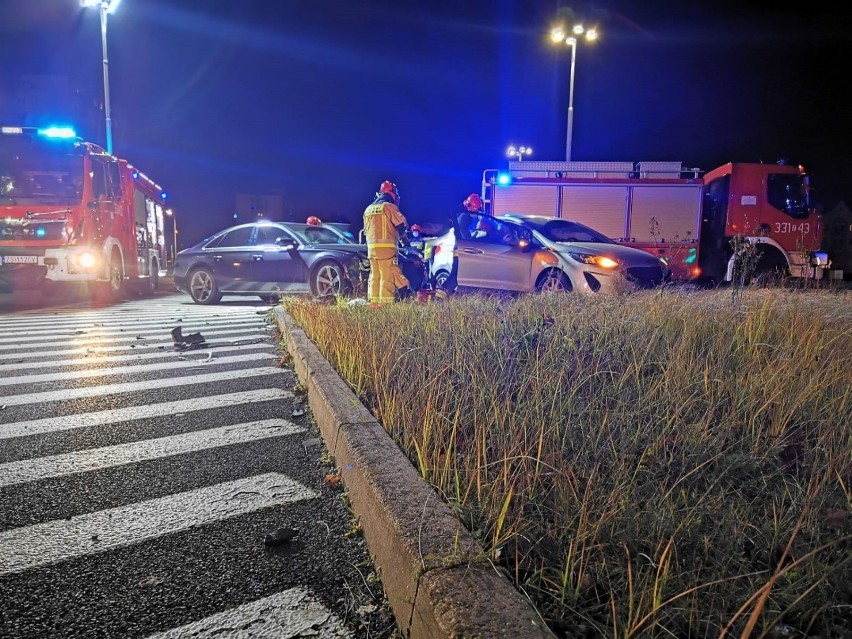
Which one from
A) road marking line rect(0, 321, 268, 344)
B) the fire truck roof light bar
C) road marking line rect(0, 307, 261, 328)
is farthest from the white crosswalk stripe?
the fire truck roof light bar

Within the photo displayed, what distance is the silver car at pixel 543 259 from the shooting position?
8148 mm

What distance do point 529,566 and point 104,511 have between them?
1.88m

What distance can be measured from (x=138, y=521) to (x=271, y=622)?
97 cm

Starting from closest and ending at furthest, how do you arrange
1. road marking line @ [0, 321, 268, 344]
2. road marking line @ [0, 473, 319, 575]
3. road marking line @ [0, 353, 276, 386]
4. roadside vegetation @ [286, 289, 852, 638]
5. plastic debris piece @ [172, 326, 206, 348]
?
roadside vegetation @ [286, 289, 852, 638] < road marking line @ [0, 473, 319, 575] < road marking line @ [0, 353, 276, 386] < plastic debris piece @ [172, 326, 206, 348] < road marking line @ [0, 321, 268, 344]

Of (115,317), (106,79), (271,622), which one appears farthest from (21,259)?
(271,622)

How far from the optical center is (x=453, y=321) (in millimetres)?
4844

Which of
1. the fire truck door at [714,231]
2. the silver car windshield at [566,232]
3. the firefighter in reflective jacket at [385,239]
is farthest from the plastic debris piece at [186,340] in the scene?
the fire truck door at [714,231]

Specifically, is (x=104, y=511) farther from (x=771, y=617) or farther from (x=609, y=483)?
(x=771, y=617)

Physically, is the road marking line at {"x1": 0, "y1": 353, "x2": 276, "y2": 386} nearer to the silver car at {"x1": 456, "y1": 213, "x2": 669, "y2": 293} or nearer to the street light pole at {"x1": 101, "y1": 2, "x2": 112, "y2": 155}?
the silver car at {"x1": 456, "y1": 213, "x2": 669, "y2": 293}

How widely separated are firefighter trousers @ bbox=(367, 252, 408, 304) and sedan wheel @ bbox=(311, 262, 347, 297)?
8.39 feet

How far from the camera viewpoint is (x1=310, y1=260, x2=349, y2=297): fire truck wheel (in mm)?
10109

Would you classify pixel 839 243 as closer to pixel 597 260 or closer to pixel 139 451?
pixel 597 260

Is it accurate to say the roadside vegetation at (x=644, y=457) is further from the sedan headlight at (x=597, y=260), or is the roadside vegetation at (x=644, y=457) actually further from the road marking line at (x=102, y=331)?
the road marking line at (x=102, y=331)

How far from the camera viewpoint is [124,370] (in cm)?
507
